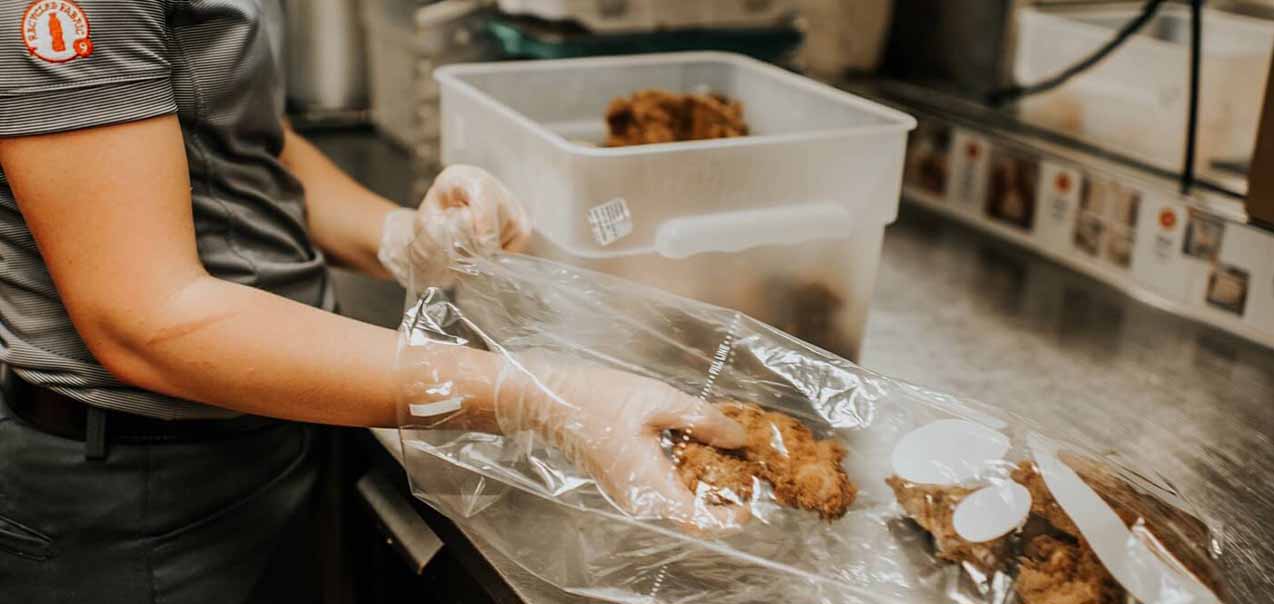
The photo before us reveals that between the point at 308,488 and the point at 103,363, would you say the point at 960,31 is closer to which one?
the point at 308,488

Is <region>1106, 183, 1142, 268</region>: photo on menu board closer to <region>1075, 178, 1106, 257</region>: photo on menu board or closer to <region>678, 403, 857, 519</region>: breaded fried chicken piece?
<region>1075, 178, 1106, 257</region>: photo on menu board

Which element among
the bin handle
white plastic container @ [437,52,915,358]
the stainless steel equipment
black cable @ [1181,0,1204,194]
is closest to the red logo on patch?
white plastic container @ [437,52,915,358]

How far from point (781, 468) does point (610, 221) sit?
35cm

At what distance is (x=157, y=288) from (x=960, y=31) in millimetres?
1675

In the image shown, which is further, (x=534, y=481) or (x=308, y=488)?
(x=308, y=488)

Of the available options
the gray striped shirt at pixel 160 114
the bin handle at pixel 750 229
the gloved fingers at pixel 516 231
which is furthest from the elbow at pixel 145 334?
the bin handle at pixel 750 229

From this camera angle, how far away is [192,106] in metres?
0.92

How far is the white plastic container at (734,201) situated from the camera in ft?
3.54

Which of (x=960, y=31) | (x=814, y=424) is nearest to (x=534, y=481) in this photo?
(x=814, y=424)

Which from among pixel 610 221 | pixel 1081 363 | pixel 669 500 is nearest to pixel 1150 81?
pixel 1081 363

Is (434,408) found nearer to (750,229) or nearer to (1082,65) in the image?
(750,229)

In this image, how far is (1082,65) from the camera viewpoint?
5.20 feet

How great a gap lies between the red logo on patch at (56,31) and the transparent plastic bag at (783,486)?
321 millimetres

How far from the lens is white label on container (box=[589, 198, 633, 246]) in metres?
1.07
